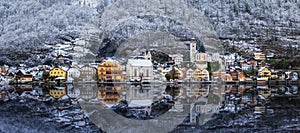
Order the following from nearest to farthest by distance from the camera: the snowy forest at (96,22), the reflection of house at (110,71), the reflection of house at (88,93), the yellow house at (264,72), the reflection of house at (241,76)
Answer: the reflection of house at (88,93) → the reflection of house at (110,71) → the reflection of house at (241,76) → the yellow house at (264,72) → the snowy forest at (96,22)

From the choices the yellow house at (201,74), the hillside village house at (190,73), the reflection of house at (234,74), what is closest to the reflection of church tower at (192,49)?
the hillside village house at (190,73)

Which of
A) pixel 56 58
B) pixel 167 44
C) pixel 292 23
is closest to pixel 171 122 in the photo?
pixel 167 44

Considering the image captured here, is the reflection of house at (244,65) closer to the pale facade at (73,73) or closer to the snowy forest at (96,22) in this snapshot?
the snowy forest at (96,22)

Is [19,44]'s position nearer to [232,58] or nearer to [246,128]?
[232,58]

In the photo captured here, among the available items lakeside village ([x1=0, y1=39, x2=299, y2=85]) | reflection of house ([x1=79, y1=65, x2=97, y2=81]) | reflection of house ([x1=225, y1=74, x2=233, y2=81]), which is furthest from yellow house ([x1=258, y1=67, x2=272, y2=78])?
reflection of house ([x1=79, y1=65, x2=97, y2=81])

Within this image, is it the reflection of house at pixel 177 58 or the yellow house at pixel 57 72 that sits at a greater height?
the reflection of house at pixel 177 58

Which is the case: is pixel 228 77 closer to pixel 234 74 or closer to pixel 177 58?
pixel 234 74
